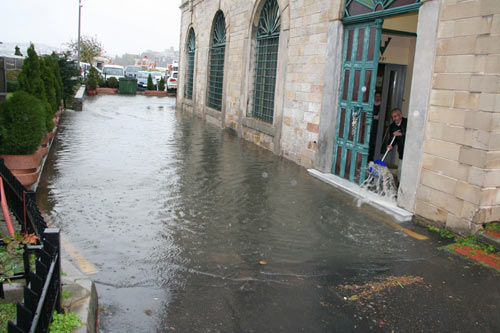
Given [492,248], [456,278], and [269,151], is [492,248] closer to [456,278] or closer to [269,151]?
[456,278]

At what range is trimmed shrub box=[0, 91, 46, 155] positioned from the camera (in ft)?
23.8

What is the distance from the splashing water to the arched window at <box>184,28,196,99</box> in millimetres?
16853

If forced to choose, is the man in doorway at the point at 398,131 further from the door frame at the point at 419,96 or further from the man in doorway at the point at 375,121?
the man in doorway at the point at 375,121

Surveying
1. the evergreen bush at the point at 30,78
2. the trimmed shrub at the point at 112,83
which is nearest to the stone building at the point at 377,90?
the evergreen bush at the point at 30,78

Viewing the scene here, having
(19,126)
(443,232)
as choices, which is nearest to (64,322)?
(19,126)

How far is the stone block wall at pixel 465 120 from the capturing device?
5910 mm

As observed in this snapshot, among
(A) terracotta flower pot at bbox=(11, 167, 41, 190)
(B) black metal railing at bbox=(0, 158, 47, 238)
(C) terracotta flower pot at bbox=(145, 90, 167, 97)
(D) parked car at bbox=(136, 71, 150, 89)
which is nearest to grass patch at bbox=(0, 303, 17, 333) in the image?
(B) black metal railing at bbox=(0, 158, 47, 238)

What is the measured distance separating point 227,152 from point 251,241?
6.69 metres

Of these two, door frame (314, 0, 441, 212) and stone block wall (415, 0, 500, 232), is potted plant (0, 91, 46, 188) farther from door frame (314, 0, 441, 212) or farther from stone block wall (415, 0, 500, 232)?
stone block wall (415, 0, 500, 232)

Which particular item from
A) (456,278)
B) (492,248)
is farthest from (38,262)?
(492,248)

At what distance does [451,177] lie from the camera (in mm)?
6492

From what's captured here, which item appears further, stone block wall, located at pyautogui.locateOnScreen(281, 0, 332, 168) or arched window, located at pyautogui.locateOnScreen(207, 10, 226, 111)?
arched window, located at pyautogui.locateOnScreen(207, 10, 226, 111)

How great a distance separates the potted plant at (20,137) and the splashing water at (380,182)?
5.87 metres

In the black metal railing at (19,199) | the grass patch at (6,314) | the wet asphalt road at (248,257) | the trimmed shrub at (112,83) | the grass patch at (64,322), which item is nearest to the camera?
the grass patch at (64,322)
